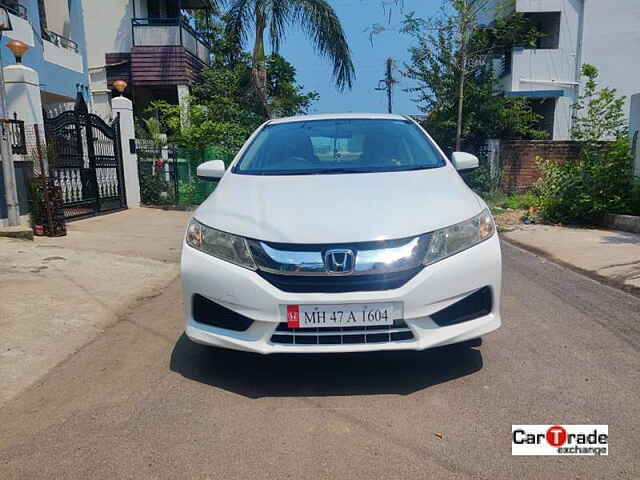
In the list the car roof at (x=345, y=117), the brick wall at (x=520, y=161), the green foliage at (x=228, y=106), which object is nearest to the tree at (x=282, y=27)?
the green foliage at (x=228, y=106)

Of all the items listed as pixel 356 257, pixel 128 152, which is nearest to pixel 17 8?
pixel 128 152

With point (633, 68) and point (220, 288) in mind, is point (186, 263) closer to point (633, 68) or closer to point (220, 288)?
point (220, 288)

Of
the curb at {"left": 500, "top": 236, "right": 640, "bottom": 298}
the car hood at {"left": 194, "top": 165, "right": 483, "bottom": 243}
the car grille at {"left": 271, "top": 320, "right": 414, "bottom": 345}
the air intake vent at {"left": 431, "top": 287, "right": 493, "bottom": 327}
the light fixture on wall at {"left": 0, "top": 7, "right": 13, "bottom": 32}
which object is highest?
the light fixture on wall at {"left": 0, "top": 7, "right": 13, "bottom": 32}

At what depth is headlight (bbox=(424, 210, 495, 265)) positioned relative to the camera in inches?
112

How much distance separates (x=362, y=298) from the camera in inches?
108

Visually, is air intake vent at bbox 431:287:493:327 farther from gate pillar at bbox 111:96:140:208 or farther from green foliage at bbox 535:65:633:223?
gate pillar at bbox 111:96:140:208

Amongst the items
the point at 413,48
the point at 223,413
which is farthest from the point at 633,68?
the point at 223,413

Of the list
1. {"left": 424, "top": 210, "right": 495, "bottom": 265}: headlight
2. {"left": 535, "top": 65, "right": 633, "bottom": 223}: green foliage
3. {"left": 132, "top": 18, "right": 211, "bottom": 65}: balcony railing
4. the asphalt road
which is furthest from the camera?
{"left": 132, "top": 18, "right": 211, "bottom": 65}: balcony railing

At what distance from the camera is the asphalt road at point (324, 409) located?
2.31 meters

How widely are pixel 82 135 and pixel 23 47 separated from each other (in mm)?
1981

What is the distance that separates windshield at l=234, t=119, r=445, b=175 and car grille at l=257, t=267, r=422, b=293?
1.17 metres

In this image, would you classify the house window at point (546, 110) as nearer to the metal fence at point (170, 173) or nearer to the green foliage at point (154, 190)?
the metal fence at point (170, 173)

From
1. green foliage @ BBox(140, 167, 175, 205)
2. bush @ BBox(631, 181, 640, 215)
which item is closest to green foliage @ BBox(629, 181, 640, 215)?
bush @ BBox(631, 181, 640, 215)

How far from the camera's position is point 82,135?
10.6 m
